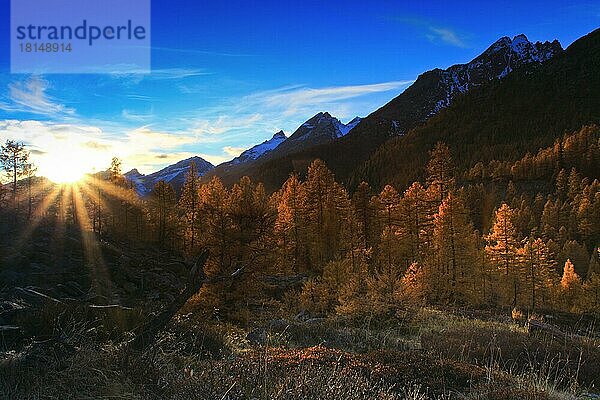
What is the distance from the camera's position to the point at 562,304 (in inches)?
1795

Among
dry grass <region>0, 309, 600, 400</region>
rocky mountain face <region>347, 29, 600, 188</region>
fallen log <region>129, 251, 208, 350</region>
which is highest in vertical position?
rocky mountain face <region>347, 29, 600, 188</region>

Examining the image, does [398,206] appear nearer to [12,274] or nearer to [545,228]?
[12,274]

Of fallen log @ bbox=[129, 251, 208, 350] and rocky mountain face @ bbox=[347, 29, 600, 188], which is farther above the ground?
rocky mountain face @ bbox=[347, 29, 600, 188]

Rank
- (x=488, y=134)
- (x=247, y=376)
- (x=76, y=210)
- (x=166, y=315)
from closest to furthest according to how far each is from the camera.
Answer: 1. (x=247, y=376)
2. (x=166, y=315)
3. (x=76, y=210)
4. (x=488, y=134)

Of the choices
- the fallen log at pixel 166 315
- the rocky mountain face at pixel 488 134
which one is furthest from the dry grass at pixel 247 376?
the rocky mountain face at pixel 488 134

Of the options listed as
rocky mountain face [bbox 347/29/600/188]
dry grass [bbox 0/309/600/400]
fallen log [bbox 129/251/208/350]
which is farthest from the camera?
rocky mountain face [bbox 347/29/600/188]

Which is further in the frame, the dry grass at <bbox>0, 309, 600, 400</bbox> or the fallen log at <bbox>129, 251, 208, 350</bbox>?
the fallen log at <bbox>129, 251, 208, 350</bbox>

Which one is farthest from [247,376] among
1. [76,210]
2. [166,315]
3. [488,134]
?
[488,134]

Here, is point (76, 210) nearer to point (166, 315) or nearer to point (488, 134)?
point (166, 315)

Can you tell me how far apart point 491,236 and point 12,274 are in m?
41.1

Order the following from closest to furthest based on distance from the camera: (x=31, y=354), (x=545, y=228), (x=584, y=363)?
(x=31, y=354), (x=584, y=363), (x=545, y=228)

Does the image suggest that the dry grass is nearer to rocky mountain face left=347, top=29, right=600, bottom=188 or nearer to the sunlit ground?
the sunlit ground

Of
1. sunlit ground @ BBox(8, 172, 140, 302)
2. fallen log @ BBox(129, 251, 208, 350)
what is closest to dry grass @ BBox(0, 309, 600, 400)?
fallen log @ BBox(129, 251, 208, 350)

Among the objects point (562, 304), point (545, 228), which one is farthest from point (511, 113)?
→ point (562, 304)
